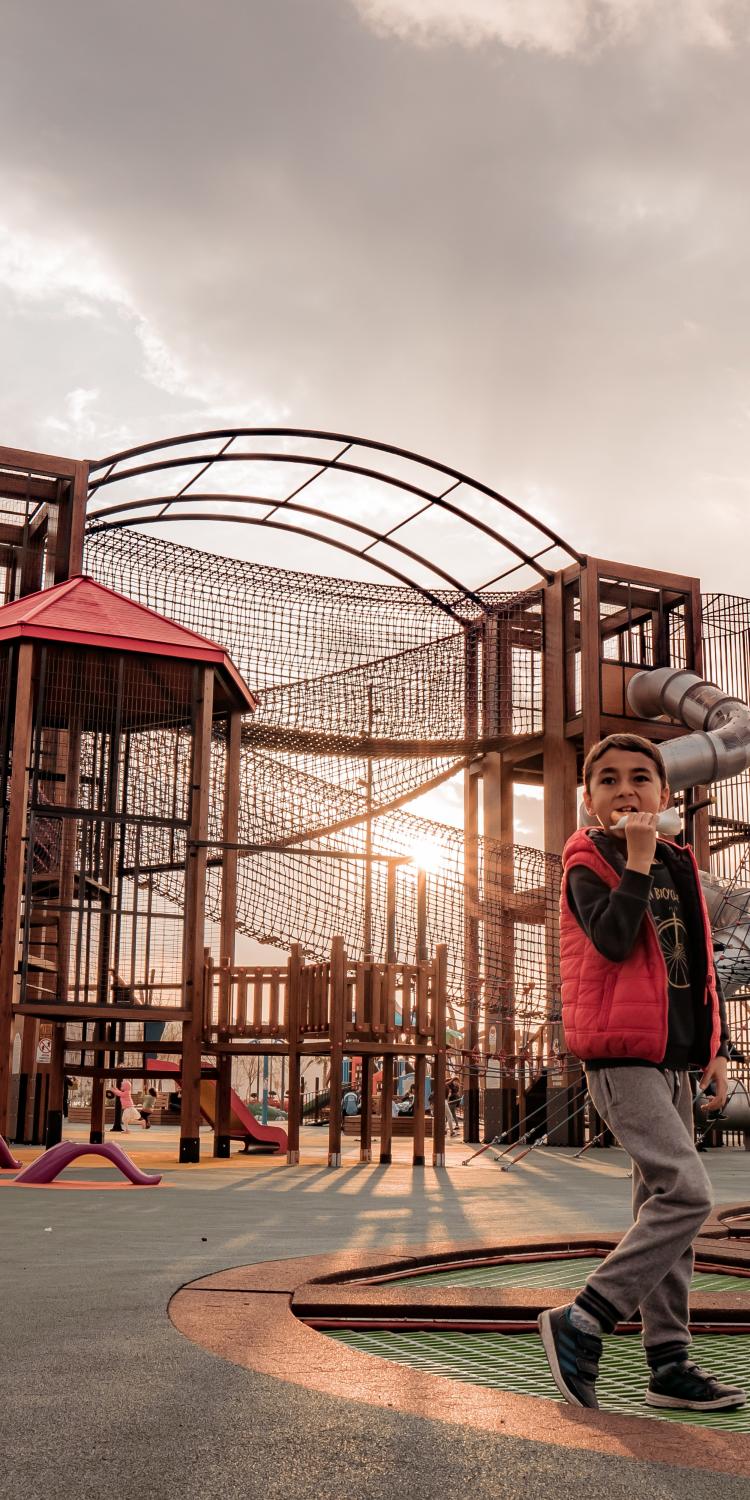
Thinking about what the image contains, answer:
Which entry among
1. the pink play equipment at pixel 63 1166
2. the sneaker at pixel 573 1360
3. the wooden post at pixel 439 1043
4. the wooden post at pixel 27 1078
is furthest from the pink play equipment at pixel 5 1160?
the sneaker at pixel 573 1360

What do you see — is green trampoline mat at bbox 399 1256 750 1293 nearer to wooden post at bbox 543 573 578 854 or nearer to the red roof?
the red roof

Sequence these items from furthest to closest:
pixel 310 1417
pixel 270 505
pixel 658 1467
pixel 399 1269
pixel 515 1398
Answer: pixel 270 505 → pixel 399 1269 → pixel 515 1398 → pixel 310 1417 → pixel 658 1467

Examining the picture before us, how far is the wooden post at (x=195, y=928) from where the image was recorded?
10.1 m

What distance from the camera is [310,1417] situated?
2068mm

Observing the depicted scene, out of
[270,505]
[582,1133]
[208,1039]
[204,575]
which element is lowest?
[582,1133]

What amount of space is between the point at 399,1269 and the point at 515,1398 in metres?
1.79

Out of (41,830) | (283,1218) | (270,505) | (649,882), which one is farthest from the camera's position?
(270,505)

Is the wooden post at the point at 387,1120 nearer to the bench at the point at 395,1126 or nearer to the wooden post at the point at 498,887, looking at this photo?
the wooden post at the point at 498,887

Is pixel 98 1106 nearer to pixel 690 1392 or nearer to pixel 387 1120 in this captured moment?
pixel 387 1120

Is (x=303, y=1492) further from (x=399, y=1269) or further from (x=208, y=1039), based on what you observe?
(x=208, y=1039)

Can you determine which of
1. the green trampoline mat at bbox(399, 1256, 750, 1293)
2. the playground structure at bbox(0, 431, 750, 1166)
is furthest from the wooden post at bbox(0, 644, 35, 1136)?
the green trampoline mat at bbox(399, 1256, 750, 1293)

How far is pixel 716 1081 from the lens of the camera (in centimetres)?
290

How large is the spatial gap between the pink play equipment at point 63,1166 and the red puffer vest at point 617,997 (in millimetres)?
4795

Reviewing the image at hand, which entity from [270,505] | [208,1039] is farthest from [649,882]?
[270,505]
